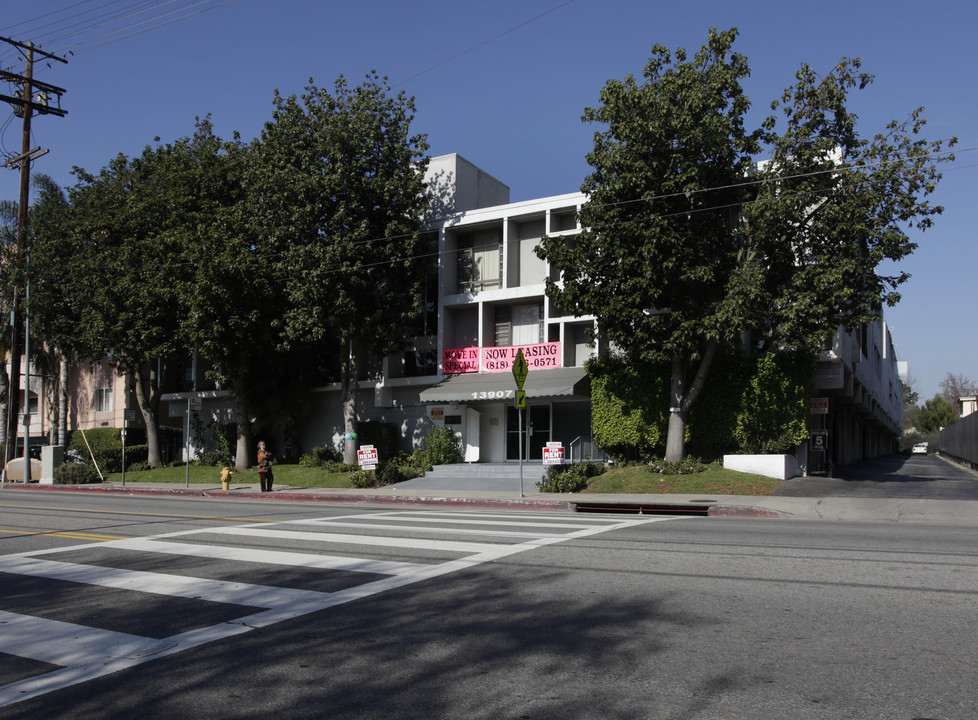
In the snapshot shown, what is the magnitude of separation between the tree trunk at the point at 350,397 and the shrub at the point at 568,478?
8.80m

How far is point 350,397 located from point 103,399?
911 inches

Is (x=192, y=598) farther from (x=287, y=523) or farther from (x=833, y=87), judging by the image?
(x=833, y=87)

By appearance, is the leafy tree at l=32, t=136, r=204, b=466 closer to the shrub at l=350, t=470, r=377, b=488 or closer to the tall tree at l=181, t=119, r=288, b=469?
the tall tree at l=181, t=119, r=288, b=469

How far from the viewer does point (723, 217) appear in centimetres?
2284

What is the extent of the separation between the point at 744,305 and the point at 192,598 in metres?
16.6

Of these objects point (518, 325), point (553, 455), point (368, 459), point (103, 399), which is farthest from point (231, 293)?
point (103, 399)

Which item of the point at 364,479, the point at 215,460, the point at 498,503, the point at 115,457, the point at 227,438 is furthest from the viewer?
the point at 115,457

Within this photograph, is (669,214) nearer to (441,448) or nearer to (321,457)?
(441,448)

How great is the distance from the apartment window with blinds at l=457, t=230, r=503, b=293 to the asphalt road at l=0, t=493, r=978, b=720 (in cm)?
1987

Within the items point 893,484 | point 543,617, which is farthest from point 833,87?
point 543,617

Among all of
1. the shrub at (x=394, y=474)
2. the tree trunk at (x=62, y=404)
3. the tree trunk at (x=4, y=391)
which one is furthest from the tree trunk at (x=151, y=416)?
the shrub at (x=394, y=474)

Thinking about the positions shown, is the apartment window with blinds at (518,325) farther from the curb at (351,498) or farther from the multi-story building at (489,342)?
the curb at (351,498)

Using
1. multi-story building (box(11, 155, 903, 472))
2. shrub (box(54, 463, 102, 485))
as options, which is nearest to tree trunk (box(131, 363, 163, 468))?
shrub (box(54, 463, 102, 485))

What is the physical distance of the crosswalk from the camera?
551 cm
